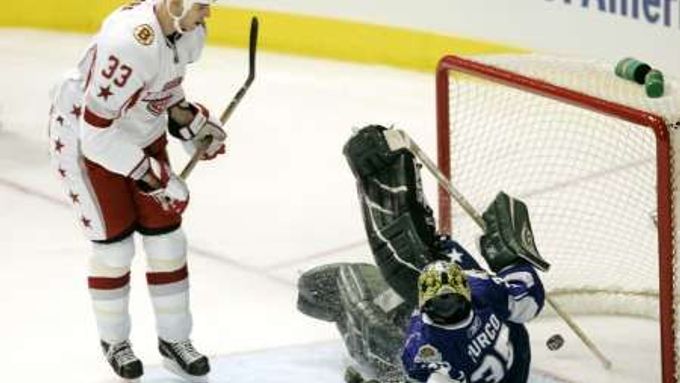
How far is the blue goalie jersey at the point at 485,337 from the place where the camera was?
11.1 feet

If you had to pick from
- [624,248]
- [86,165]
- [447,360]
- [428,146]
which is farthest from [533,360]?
[428,146]

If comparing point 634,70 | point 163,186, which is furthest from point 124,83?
point 634,70

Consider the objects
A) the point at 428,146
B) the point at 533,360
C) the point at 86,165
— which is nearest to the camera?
the point at 86,165

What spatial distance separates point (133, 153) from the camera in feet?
12.2

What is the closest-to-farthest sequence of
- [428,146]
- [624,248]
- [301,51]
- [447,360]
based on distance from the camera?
[447,360] < [624,248] < [428,146] < [301,51]

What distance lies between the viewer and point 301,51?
23.1 feet

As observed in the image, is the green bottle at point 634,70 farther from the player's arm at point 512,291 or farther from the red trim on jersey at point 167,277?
the red trim on jersey at point 167,277

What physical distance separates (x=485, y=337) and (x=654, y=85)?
0.73 metres

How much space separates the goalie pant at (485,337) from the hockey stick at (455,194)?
243 mm

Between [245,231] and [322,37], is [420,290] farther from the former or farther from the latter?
[322,37]

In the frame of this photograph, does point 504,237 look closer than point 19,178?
Yes

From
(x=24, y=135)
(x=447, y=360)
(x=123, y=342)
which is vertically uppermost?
(x=447, y=360)

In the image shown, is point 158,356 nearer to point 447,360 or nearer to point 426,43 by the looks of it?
point 447,360

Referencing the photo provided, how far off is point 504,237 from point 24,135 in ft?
10.4
